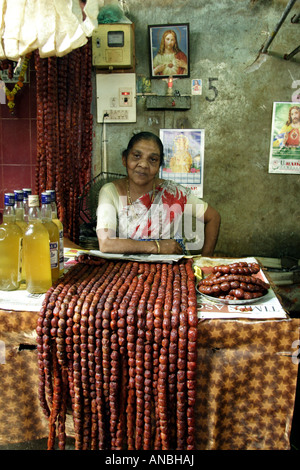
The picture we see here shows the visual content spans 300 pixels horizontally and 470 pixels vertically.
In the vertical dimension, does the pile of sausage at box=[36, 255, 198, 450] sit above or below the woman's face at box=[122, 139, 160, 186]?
below

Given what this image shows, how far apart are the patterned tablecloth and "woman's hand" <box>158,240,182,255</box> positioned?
2.77 ft

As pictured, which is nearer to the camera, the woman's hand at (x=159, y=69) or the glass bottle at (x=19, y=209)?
the glass bottle at (x=19, y=209)

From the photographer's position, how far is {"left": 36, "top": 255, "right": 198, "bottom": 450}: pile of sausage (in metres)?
1.41

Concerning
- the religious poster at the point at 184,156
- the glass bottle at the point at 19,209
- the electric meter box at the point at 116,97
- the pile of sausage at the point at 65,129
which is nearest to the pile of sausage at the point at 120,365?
the glass bottle at the point at 19,209

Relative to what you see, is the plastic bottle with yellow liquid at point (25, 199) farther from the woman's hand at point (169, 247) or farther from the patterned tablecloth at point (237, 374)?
the woman's hand at point (169, 247)

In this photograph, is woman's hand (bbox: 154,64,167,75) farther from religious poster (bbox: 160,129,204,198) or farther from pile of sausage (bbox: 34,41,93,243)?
pile of sausage (bbox: 34,41,93,243)

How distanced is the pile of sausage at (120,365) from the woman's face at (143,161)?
122 cm

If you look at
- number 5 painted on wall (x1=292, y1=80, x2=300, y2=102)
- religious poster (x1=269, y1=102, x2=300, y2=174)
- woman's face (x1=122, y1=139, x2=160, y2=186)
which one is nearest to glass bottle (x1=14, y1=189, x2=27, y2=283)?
woman's face (x1=122, y1=139, x2=160, y2=186)

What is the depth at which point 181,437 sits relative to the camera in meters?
1.47

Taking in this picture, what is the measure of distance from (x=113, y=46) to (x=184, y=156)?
4.08ft

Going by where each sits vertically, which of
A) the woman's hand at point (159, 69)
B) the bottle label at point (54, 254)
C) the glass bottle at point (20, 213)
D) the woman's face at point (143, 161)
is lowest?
the bottle label at point (54, 254)

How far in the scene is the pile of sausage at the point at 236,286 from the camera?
154cm

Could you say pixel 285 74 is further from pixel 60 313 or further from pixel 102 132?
pixel 60 313

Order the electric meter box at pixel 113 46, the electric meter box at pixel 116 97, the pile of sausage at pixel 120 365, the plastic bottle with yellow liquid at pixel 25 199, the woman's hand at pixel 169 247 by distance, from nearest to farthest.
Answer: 1. the pile of sausage at pixel 120 365
2. the plastic bottle with yellow liquid at pixel 25 199
3. the woman's hand at pixel 169 247
4. the electric meter box at pixel 113 46
5. the electric meter box at pixel 116 97
